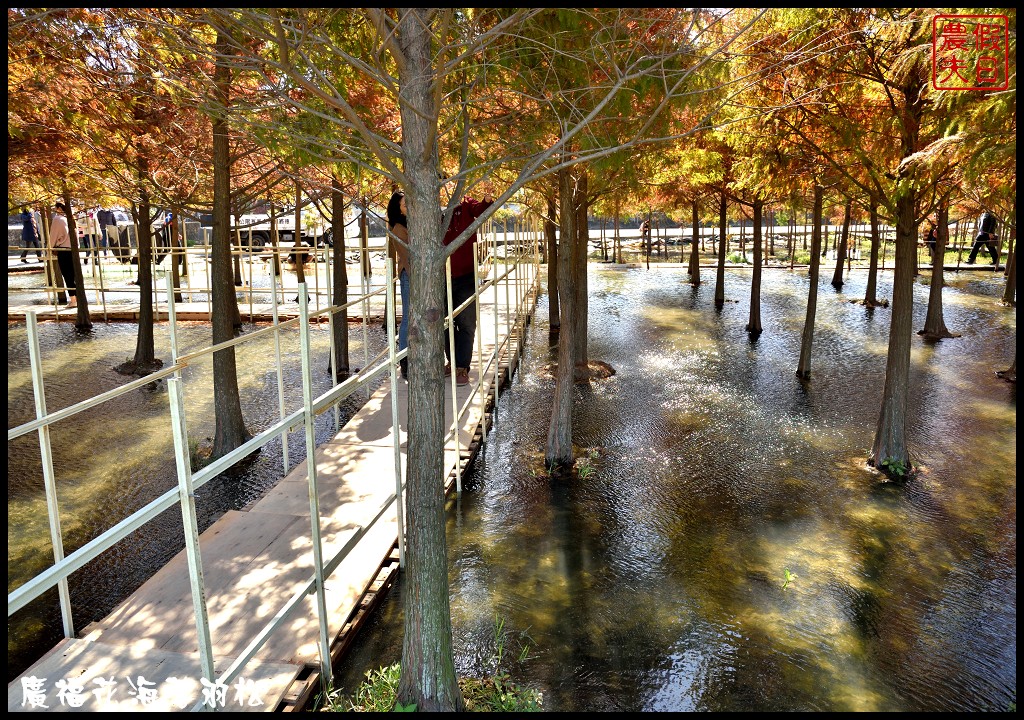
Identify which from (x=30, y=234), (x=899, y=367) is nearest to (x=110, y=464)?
(x=899, y=367)

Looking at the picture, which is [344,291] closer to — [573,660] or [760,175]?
[760,175]

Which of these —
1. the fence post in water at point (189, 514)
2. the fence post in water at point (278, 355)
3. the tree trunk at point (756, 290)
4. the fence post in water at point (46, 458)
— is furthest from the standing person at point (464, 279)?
the tree trunk at point (756, 290)

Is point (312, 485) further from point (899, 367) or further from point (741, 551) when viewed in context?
point (899, 367)

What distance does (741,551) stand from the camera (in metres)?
7.28

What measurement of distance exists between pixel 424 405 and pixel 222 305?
5.43 metres

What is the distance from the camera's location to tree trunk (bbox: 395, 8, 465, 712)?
178 inches

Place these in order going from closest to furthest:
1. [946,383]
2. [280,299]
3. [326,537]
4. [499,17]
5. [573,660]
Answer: [573,660] < [499,17] < [326,537] < [946,383] < [280,299]

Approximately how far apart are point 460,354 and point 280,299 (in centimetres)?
1166

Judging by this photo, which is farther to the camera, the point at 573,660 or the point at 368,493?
the point at 368,493

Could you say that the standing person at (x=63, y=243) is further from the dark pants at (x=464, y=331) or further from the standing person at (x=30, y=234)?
the dark pants at (x=464, y=331)

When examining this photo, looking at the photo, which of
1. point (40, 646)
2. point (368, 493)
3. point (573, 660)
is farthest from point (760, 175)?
point (40, 646)

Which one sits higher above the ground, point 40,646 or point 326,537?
point 326,537

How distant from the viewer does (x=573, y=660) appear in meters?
5.57

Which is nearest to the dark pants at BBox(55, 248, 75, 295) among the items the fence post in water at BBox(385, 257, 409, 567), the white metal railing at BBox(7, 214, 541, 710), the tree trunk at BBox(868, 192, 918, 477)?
the fence post in water at BBox(385, 257, 409, 567)
